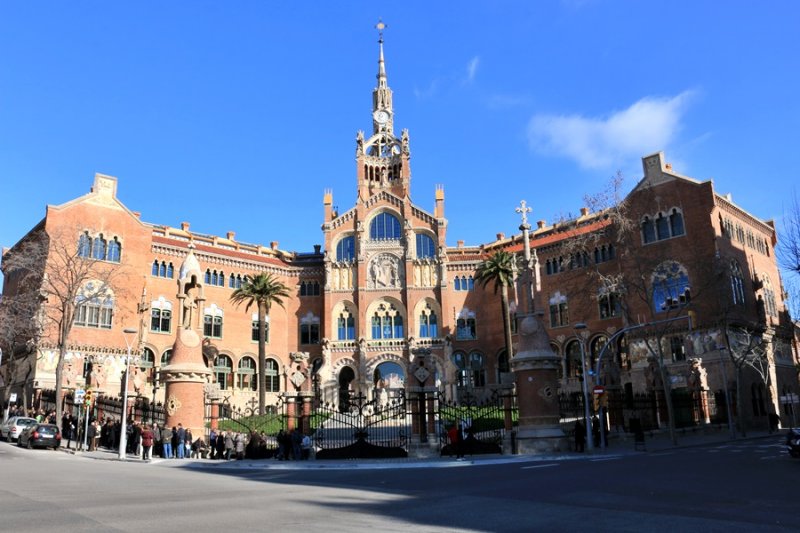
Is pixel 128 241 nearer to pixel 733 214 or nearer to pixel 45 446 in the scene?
pixel 45 446

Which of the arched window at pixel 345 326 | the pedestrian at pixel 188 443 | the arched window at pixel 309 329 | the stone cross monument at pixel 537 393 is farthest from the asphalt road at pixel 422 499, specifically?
the arched window at pixel 309 329

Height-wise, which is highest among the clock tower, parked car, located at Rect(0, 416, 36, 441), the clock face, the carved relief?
the clock face

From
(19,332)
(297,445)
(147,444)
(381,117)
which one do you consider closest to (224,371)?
(19,332)

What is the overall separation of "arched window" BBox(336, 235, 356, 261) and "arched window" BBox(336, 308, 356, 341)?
527cm

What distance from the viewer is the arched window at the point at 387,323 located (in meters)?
60.5

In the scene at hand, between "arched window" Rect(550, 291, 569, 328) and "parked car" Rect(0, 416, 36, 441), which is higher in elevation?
"arched window" Rect(550, 291, 569, 328)

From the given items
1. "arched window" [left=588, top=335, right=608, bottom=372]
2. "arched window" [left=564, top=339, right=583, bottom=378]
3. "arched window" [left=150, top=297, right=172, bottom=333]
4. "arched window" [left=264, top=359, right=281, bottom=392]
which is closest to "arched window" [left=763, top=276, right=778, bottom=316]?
"arched window" [left=588, top=335, right=608, bottom=372]

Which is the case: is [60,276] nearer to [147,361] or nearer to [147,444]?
[147,361]

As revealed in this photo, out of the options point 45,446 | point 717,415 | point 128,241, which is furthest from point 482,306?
point 45,446

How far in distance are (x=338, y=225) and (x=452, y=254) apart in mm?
11762

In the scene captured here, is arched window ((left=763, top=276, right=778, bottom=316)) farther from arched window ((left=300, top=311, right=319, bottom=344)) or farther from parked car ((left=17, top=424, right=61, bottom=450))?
parked car ((left=17, top=424, right=61, bottom=450))

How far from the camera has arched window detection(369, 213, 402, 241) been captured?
63188 mm

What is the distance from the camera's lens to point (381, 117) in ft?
259

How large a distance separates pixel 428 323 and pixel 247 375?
57.1 ft
